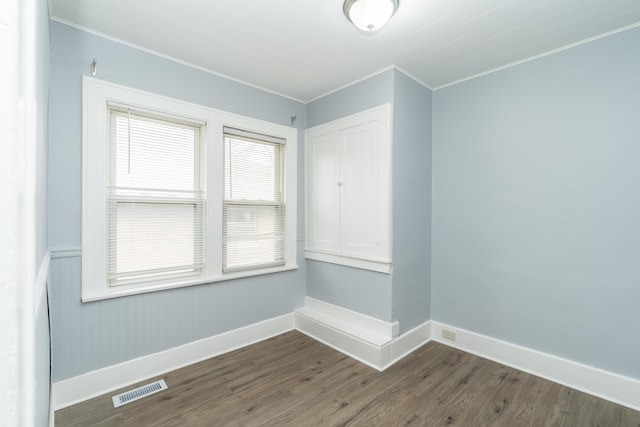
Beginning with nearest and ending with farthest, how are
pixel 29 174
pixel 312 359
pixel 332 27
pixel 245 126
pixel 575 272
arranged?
1. pixel 29 174
2. pixel 332 27
3. pixel 575 272
4. pixel 312 359
5. pixel 245 126

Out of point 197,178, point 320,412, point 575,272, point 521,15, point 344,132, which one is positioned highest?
point 521,15

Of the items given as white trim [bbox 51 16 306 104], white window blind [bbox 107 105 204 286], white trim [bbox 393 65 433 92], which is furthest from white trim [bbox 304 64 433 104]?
white window blind [bbox 107 105 204 286]

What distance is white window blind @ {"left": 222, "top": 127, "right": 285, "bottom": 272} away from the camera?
9.75 feet

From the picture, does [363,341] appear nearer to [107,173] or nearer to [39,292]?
[39,292]

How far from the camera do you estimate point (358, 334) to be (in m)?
2.79

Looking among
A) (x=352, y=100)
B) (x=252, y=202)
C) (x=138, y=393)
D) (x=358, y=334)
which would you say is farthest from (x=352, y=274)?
(x=138, y=393)

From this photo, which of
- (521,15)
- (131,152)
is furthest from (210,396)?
(521,15)

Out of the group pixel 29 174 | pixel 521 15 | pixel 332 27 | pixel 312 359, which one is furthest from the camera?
pixel 312 359

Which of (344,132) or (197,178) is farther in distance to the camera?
(344,132)

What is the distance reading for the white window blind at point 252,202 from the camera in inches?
117

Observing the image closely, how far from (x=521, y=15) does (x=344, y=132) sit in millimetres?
1656

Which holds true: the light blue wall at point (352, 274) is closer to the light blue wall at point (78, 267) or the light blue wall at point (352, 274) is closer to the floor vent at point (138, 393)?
the light blue wall at point (78, 267)

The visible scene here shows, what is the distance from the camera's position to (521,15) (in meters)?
2.00

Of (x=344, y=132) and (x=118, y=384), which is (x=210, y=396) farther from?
(x=344, y=132)
